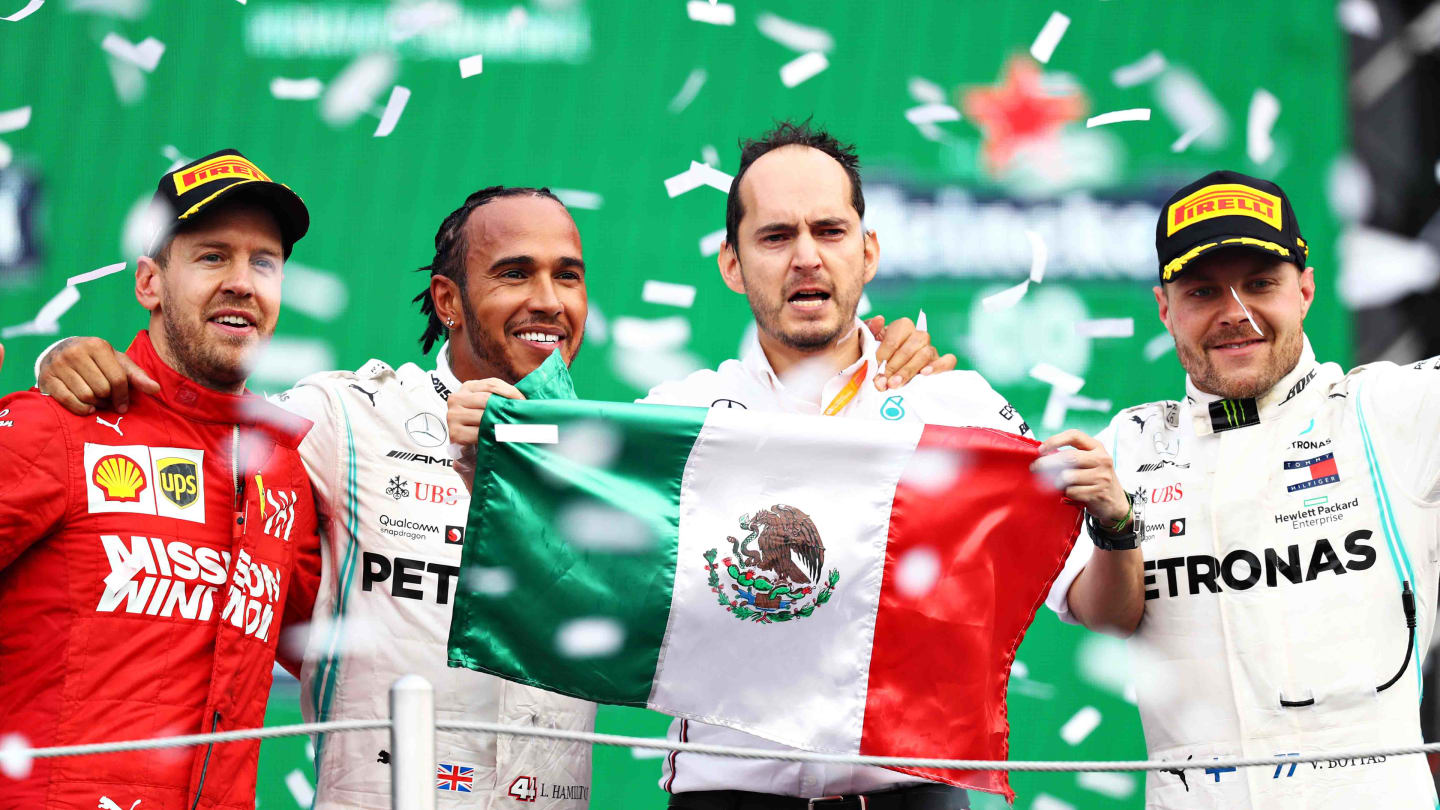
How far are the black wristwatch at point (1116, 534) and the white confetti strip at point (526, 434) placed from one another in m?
0.85

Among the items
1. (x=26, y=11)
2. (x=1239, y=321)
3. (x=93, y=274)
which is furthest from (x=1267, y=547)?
(x=26, y=11)

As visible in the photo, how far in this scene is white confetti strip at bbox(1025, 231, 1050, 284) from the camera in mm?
3867

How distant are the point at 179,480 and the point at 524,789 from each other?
2.44 ft

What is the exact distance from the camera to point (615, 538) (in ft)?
7.63

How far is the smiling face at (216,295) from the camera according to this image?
2.39 metres

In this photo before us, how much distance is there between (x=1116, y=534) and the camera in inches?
91.5

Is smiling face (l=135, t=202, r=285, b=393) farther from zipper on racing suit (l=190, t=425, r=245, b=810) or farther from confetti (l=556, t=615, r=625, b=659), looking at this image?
confetti (l=556, t=615, r=625, b=659)

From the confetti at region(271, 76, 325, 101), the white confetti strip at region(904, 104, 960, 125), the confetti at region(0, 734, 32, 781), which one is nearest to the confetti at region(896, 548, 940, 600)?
the confetti at region(0, 734, 32, 781)

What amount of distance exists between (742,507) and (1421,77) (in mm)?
2646

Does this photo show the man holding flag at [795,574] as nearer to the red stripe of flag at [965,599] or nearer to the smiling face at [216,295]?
the red stripe of flag at [965,599]

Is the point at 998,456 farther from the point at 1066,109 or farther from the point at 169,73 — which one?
the point at 169,73

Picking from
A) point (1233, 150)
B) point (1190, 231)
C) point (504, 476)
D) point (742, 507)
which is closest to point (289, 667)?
point (504, 476)

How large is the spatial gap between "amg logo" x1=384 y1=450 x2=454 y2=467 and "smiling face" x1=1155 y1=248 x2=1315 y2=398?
1.34 metres

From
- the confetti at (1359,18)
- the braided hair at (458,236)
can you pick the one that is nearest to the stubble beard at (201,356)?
the braided hair at (458,236)
